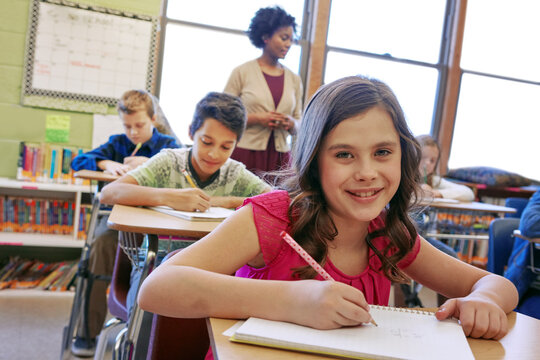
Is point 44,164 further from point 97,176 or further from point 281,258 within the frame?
point 281,258

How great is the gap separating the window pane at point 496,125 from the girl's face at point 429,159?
1.45 metres

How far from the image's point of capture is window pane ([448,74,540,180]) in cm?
470

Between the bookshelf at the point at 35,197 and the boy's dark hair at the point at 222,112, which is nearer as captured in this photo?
the boy's dark hair at the point at 222,112

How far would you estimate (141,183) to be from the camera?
1.87 m

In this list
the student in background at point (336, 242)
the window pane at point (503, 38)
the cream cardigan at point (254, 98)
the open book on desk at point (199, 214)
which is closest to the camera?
the student in background at point (336, 242)

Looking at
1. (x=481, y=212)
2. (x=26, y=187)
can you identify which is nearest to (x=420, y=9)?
(x=481, y=212)

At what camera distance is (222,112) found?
1934 mm

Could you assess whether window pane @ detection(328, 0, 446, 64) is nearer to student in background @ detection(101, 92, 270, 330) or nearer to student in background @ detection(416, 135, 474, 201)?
student in background @ detection(416, 135, 474, 201)

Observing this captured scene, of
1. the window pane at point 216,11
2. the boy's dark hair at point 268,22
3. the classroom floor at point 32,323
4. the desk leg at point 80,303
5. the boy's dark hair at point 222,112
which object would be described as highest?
the window pane at point 216,11

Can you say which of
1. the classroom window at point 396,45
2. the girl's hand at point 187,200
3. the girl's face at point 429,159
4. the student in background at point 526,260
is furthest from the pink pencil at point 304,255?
the classroom window at point 396,45

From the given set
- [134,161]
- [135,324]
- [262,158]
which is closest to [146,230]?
[135,324]

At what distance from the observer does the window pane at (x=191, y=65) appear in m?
3.85

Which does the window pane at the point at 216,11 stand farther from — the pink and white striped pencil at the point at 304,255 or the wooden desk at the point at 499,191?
the pink and white striped pencil at the point at 304,255

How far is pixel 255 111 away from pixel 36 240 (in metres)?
1.64
